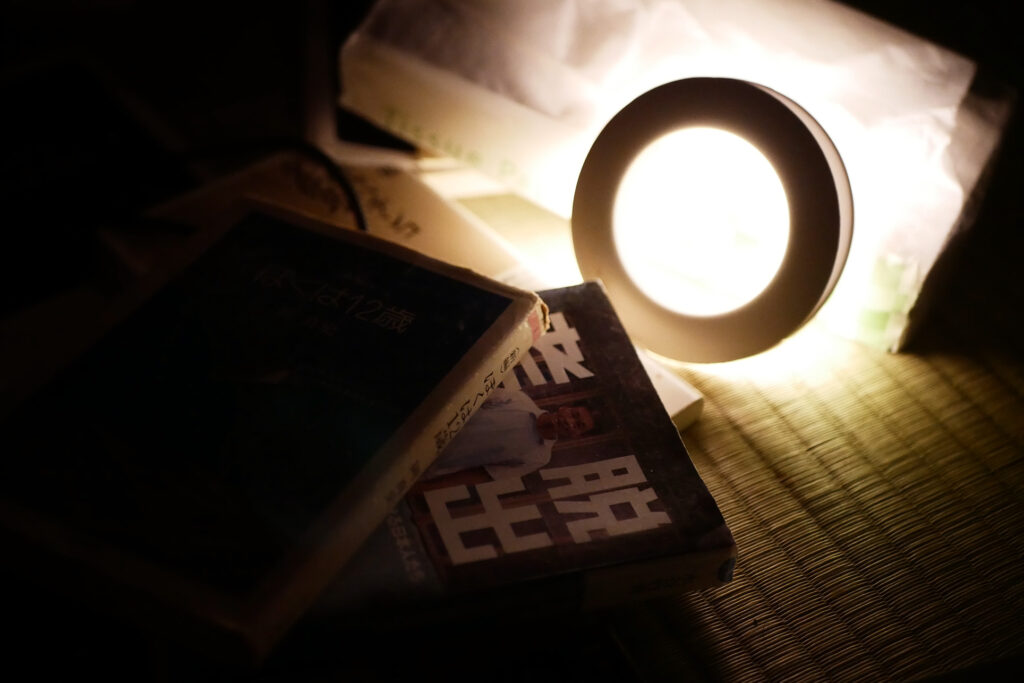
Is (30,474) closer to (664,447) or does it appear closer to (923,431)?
(664,447)

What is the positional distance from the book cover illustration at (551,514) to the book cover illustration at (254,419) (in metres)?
0.02

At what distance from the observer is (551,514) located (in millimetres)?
511

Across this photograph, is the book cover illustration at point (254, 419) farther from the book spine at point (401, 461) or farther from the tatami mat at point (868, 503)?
the tatami mat at point (868, 503)

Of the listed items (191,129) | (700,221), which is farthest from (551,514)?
(191,129)

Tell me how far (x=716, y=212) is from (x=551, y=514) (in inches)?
13.1

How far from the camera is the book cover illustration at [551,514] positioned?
0.47 metres

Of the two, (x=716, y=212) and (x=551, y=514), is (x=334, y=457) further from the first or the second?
(x=716, y=212)

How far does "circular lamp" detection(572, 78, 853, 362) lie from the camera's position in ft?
1.90

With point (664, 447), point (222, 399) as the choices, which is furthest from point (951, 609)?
point (222, 399)

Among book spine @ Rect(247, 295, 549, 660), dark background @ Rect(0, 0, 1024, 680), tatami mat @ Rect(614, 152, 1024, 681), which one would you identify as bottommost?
dark background @ Rect(0, 0, 1024, 680)

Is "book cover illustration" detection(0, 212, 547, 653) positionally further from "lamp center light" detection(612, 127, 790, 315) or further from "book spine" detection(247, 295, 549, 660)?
"lamp center light" detection(612, 127, 790, 315)

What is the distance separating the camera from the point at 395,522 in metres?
0.50

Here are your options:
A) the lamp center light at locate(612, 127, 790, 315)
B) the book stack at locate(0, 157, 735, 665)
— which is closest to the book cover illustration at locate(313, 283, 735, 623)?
the book stack at locate(0, 157, 735, 665)

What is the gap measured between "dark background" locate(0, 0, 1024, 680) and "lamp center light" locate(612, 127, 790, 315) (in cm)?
19
